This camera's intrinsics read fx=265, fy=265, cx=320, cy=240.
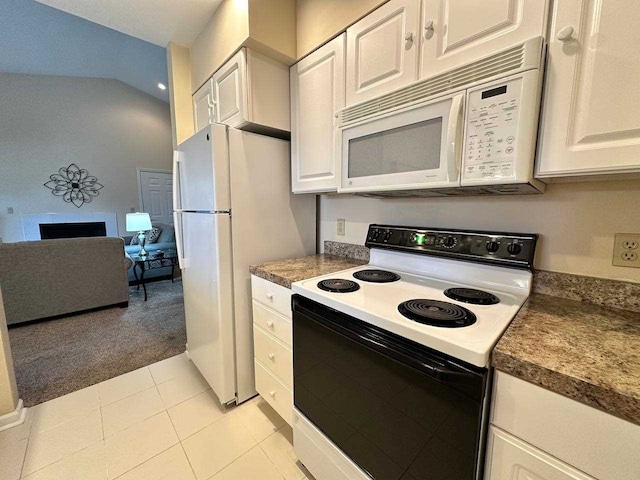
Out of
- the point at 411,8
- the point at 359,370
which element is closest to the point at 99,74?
the point at 411,8

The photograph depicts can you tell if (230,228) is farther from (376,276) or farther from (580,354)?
(580,354)

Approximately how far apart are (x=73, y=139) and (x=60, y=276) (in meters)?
4.60

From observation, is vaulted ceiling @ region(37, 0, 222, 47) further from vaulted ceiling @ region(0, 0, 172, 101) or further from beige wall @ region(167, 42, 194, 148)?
vaulted ceiling @ region(0, 0, 172, 101)

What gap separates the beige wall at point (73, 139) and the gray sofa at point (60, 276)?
3802 millimetres

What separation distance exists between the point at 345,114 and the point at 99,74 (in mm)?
7415

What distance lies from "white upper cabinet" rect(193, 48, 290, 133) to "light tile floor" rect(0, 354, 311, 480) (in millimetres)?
1805

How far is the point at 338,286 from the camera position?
3.78 ft

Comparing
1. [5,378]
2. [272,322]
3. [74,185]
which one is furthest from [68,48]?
[272,322]

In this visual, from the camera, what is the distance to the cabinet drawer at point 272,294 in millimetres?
1334

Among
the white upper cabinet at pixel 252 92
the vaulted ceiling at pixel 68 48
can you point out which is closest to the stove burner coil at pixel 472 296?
the white upper cabinet at pixel 252 92

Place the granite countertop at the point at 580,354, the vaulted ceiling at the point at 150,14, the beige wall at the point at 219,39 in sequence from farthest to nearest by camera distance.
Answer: the vaulted ceiling at the point at 150,14 < the beige wall at the point at 219,39 < the granite countertop at the point at 580,354

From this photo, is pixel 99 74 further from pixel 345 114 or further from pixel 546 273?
pixel 546 273

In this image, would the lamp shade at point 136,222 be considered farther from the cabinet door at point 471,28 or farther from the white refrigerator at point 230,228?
the cabinet door at point 471,28

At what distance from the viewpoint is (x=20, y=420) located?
5.18ft
